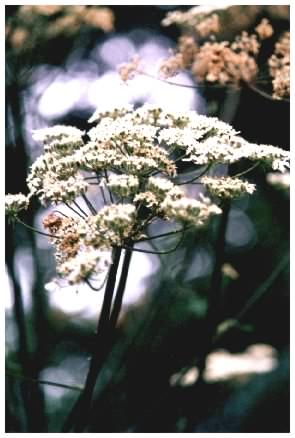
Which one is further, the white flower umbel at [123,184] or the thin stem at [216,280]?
the thin stem at [216,280]

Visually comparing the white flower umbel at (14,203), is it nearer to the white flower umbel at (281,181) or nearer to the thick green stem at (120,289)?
the thick green stem at (120,289)

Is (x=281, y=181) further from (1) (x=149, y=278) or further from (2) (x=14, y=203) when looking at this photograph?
(1) (x=149, y=278)

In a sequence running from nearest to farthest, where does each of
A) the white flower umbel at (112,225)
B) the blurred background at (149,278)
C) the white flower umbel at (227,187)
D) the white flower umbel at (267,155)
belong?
the white flower umbel at (112,225) → the white flower umbel at (227,187) → the white flower umbel at (267,155) → the blurred background at (149,278)

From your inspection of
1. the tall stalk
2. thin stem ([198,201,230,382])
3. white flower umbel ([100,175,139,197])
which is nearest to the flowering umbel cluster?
white flower umbel ([100,175,139,197])

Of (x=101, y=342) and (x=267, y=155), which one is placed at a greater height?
(x=267, y=155)

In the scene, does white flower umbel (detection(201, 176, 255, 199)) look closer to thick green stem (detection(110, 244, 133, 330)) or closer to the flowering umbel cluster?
the flowering umbel cluster

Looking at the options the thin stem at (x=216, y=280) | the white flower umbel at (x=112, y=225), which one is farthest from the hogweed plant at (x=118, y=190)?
the thin stem at (x=216, y=280)

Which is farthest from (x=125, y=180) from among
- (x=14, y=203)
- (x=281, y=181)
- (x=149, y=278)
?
(x=149, y=278)

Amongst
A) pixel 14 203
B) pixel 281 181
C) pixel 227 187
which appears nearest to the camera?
pixel 227 187
